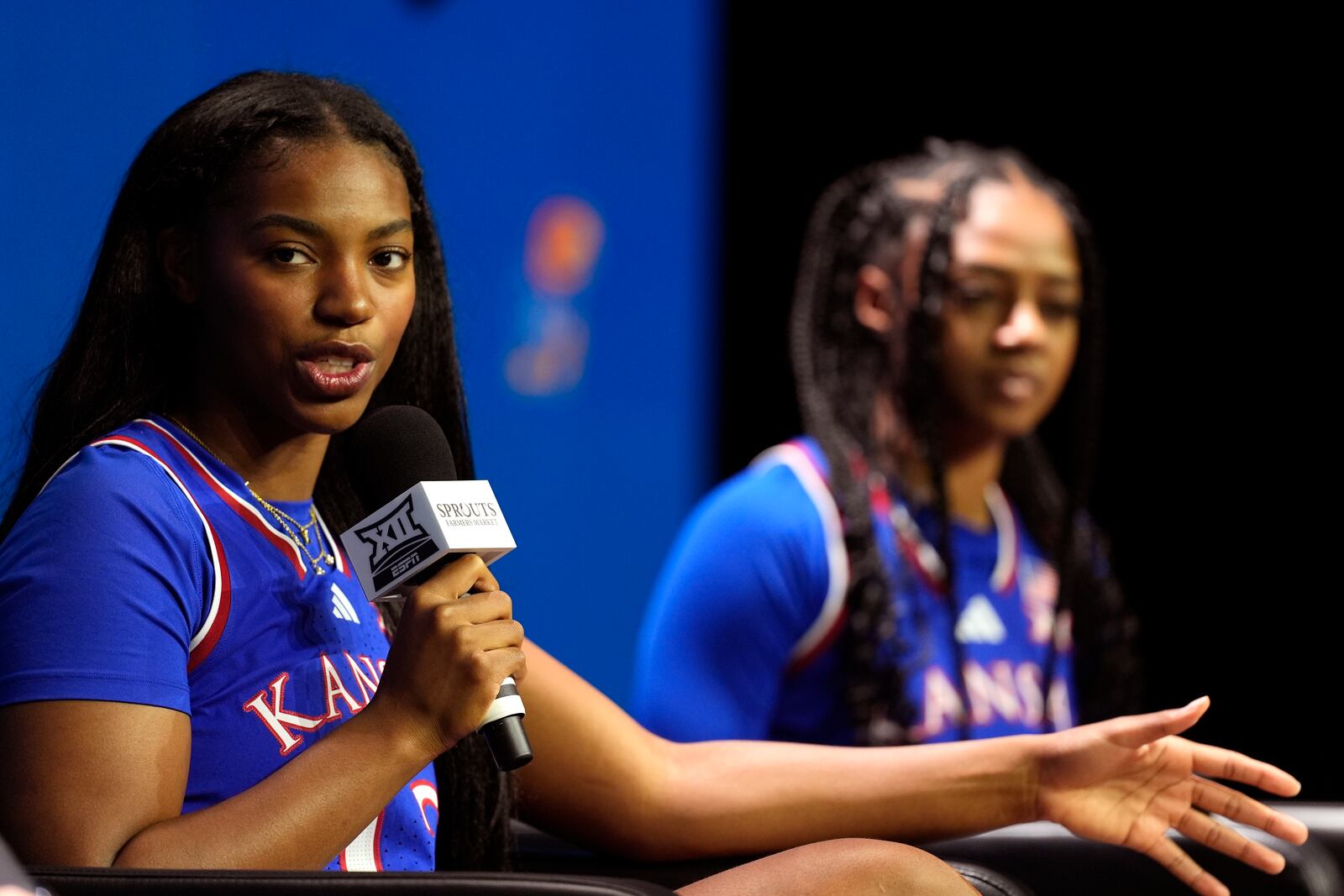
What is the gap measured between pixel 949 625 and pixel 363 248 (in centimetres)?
131

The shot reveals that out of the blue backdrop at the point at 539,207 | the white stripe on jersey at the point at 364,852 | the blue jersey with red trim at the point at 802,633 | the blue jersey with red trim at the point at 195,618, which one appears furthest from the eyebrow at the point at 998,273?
the white stripe on jersey at the point at 364,852

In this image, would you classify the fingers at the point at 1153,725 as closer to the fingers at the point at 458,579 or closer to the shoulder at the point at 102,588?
the fingers at the point at 458,579

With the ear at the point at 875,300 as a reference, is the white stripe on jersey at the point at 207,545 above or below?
below

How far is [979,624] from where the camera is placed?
96.1 inches

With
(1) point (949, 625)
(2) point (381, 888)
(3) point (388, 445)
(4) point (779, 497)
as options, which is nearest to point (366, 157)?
(3) point (388, 445)

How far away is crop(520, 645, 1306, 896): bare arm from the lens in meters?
1.57

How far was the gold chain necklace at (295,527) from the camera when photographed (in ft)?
4.45

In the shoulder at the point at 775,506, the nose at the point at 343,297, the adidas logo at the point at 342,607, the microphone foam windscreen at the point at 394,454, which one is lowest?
the shoulder at the point at 775,506

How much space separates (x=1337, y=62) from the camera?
→ 348 cm

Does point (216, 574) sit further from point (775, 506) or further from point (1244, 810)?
point (775, 506)

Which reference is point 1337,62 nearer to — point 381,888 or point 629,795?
point 629,795

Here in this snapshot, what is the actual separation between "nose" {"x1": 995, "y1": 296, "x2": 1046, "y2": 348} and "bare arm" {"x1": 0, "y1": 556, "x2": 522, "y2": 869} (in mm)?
1482

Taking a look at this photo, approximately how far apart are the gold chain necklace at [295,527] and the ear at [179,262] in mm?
102

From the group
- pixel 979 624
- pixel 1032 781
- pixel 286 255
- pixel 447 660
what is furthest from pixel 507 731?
pixel 979 624
